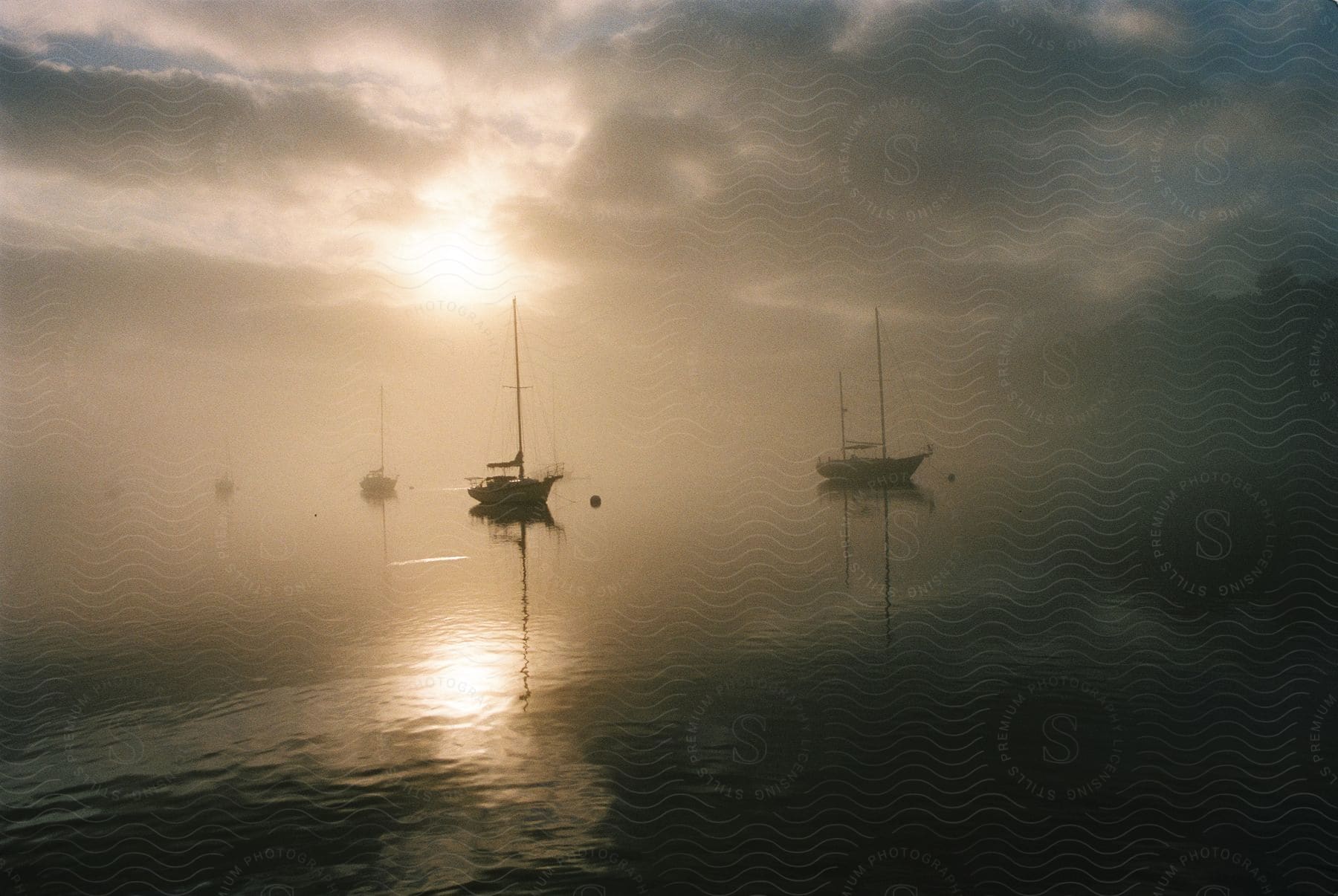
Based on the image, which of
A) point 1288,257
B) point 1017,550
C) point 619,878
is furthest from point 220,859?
point 1017,550

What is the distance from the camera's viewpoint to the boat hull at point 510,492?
86.8ft

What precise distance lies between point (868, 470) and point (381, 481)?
14145mm

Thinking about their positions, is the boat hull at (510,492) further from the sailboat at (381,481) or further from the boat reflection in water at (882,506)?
the sailboat at (381,481)

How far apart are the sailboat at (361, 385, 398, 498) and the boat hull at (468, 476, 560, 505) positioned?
10.6 metres

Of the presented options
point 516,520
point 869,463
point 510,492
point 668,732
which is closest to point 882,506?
point 869,463

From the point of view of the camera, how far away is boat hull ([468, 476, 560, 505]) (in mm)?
26453

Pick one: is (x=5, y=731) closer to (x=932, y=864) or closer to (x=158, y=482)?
(x=158, y=482)

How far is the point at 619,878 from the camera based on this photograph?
6.74 meters

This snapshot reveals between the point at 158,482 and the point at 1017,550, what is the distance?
18553mm

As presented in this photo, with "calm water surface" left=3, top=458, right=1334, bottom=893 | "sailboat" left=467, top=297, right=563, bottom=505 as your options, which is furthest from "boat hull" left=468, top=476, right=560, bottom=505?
"calm water surface" left=3, top=458, right=1334, bottom=893

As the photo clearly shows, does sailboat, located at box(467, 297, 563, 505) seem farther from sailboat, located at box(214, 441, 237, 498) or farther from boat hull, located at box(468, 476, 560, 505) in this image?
sailboat, located at box(214, 441, 237, 498)

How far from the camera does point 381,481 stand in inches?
491

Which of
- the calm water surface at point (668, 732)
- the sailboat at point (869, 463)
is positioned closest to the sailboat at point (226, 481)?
the calm water surface at point (668, 732)

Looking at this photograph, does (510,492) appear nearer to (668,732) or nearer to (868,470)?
(868,470)
